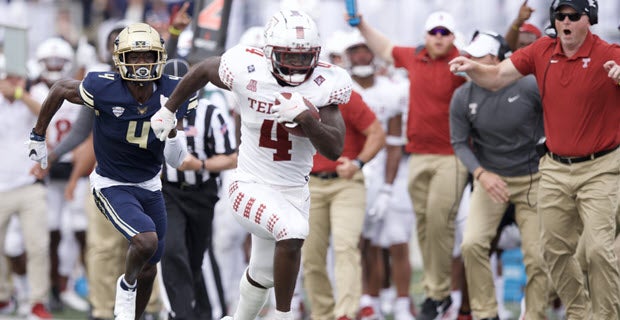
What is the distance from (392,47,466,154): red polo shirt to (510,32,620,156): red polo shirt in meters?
1.61

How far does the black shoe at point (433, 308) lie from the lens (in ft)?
32.7

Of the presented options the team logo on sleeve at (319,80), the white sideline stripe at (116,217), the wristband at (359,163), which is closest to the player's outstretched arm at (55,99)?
the white sideline stripe at (116,217)

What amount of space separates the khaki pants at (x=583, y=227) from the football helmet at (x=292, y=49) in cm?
196

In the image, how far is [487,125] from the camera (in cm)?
950

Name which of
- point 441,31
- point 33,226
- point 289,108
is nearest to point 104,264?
point 33,226

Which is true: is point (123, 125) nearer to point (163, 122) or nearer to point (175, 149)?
point (175, 149)

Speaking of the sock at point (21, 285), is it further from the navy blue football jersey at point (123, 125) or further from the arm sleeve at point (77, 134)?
the navy blue football jersey at point (123, 125)

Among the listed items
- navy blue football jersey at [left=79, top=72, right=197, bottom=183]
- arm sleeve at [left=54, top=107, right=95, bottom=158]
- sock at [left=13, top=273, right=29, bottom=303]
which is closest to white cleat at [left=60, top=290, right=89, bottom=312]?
sock at [left=13, top=273, right=29, bottom=303]

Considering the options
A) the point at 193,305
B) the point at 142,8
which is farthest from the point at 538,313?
the point at 142,8

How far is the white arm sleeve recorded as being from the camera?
812cm

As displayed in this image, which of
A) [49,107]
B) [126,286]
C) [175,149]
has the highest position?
[49,107]

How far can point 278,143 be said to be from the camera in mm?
7805

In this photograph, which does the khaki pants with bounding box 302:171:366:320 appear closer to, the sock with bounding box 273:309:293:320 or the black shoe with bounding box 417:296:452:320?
the black shoe with bounding box 417:296:452:320

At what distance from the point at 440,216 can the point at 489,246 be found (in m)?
0.60
